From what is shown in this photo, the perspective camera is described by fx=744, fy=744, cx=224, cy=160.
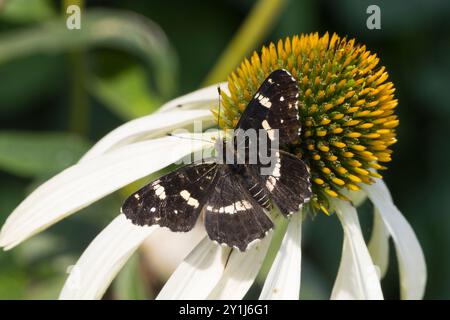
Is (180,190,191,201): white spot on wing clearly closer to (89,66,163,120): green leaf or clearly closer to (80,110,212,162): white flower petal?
(80,110,212,162): white flower petal

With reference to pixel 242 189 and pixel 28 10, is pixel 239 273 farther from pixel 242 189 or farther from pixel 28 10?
pixel 28 10

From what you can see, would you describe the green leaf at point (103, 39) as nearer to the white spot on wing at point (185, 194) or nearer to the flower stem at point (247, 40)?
the flower stem at point (247, 40)

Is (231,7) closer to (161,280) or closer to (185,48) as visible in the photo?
(185,48)

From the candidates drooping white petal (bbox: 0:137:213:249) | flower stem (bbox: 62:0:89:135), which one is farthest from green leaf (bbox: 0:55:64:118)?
drooping white petal (bbox: 0:137:213:249)

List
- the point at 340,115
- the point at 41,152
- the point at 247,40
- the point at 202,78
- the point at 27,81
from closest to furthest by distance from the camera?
the point at 340,115 → the point at 41,152 → the point at 247,40 → the point at 27,81 → the point at 202,78

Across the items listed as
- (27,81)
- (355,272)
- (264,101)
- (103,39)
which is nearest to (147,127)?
(264,101)

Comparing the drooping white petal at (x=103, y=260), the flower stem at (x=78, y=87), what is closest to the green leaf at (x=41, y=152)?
the flower stem at (x=78, y=87)

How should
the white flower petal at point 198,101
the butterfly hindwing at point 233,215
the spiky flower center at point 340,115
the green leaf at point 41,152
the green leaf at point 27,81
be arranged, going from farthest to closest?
the green leaf at point 27,81 → the green leaf at point 41,152 → the white flower petal at point 198,101 → the spiky flower center at point 340,115 → the butterfly hindwing at point 233,215
